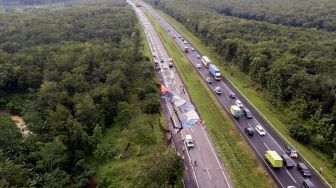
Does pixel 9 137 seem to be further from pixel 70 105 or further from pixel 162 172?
pixel 162 172

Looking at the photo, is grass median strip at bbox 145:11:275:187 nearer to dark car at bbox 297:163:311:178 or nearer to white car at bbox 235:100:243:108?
white car at bbox 235:100:243:108

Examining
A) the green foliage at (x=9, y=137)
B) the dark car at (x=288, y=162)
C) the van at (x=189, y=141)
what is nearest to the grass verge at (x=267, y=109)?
the dark car at (x=288, y=162)

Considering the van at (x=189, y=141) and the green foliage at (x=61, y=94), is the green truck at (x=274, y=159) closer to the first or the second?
the van at (x=189, y=141)

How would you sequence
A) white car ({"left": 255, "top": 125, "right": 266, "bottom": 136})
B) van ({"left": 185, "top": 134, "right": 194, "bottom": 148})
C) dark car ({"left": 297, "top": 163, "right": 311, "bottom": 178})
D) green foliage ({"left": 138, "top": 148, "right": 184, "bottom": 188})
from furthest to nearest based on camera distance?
white car ({"left": 255, "top": 125, "right": 266, "bottom": 136})
van ({"left": 185, "top": 134, "right": 194, "bottom": 148})
dark car ({"left": 297, "top": 163, "right": 311, "bottom": 178})
green foliage ({"left": 138, "top": 148, "right": 184, "bottom": 188})

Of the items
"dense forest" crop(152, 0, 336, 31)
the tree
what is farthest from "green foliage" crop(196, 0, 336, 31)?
the tree

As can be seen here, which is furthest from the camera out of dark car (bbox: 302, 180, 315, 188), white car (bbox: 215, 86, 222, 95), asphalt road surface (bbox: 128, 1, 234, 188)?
white car (bbox: 215, 86, 222, 95)

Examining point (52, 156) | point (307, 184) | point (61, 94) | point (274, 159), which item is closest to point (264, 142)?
point (274, 159)
